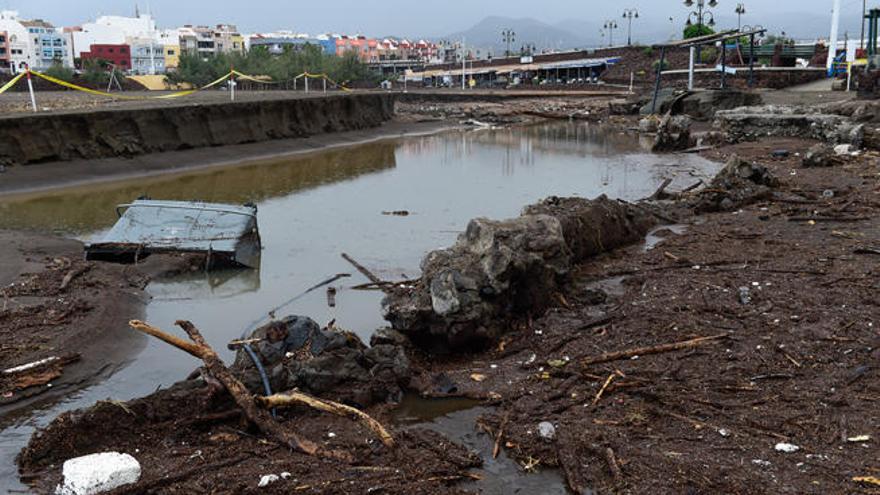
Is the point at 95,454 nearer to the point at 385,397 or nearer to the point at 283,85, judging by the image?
the point at 385,397

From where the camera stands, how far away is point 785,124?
90.4ft

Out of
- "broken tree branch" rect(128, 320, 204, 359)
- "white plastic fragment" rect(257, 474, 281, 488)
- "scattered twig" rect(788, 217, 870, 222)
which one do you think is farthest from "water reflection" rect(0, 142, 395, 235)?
"scattered twig" rect(788, 217, 870, 222)

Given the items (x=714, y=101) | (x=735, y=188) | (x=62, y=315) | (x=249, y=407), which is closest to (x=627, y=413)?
(x=249, y=407)

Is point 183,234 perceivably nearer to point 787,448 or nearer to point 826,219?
point 787,448

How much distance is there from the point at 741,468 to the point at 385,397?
315 centimetres

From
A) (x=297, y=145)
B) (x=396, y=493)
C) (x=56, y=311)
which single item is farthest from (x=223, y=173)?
(x=396, y=493)

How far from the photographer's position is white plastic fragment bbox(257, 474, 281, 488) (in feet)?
17.9

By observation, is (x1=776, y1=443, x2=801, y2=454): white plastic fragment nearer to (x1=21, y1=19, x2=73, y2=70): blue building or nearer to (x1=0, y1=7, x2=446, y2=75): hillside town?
(x1=0, y1=7, x2=446, y2=75): hillside town

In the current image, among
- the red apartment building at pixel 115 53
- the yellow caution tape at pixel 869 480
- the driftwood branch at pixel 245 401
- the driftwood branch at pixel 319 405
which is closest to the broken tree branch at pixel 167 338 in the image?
the driftwood branch at pixel 245 401

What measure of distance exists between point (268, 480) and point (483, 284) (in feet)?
12.4

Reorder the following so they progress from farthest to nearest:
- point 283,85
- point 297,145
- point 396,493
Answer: point 283,85 → point 297,145 → point 396,493

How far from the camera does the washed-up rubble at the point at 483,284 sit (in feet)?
27.0

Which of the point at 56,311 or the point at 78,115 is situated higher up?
the point at 78,115

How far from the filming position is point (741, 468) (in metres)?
5.50
